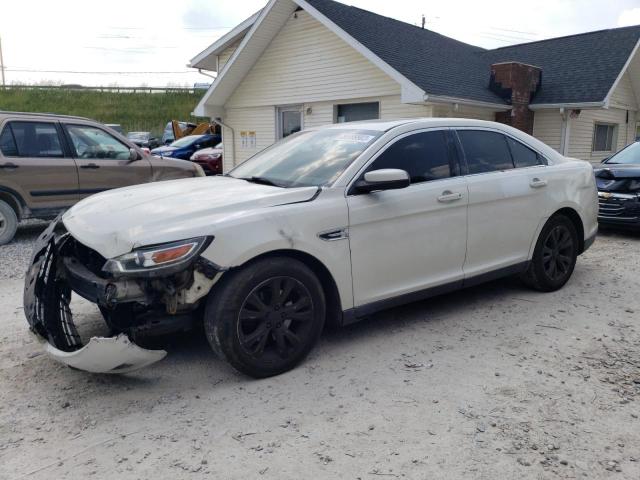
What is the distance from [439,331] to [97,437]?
8.52ft

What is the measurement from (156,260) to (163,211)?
47 cm

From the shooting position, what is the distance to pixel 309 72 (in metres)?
14.1

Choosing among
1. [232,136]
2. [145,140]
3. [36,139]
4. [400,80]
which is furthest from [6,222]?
[145,140]

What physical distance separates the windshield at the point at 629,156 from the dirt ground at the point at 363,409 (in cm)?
557

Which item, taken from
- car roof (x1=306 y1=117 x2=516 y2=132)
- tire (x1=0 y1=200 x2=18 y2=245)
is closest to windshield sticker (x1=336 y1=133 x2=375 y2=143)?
car roof (x1=306 y1=117 x2=516 y2=132)

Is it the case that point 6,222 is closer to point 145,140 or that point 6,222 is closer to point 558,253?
point 558,253

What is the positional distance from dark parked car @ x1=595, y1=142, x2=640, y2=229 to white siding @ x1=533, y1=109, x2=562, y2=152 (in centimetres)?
558

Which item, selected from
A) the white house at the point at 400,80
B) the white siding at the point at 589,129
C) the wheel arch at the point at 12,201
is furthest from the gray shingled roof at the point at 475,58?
the wheel arch at the point at 12,201

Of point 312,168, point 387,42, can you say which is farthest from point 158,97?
point 312,168

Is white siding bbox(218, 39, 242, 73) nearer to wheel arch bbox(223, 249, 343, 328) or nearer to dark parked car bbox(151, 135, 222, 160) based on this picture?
dark parked car bbox(151, 135, 222, 160)

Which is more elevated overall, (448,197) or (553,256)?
(448,197)

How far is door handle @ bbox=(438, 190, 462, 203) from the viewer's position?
421cm

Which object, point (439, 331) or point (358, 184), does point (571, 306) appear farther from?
point (358, 184)

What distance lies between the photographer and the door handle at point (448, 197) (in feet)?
13.8
